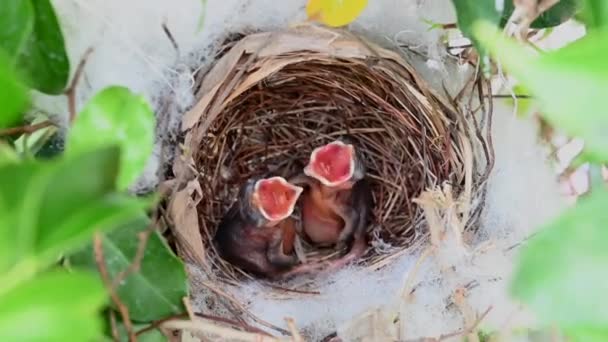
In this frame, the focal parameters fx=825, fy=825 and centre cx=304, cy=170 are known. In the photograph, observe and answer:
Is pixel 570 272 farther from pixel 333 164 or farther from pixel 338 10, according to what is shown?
pixel 333 164

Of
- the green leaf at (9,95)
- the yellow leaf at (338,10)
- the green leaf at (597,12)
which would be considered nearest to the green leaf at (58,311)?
the green leaf at (9,95)

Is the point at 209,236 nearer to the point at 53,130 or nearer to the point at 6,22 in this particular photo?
the point at 53,130

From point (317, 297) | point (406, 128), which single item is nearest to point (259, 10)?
point (406, 128)

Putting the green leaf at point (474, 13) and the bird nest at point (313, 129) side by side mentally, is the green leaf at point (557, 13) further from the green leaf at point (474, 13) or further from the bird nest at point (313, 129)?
the bird nest at point (313, 129)

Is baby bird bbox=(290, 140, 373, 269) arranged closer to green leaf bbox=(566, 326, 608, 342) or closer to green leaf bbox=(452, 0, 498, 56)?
green leaf bbox=(452, 0, 498, 56)

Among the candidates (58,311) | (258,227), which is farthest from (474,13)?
(258,227)
